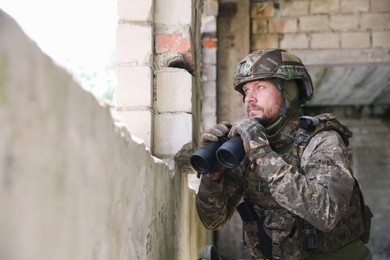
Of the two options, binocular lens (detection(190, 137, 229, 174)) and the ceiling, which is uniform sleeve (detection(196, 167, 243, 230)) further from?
the ceiling

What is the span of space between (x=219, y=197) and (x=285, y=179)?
483mm

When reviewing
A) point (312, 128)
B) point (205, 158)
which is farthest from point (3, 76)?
point (312, 128)

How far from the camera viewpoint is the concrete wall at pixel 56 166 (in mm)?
532

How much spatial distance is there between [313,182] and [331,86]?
4.95 metres

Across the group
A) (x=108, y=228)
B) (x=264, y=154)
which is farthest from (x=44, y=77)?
(x=264, y=154)

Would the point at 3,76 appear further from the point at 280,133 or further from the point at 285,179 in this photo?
the point at 280,133

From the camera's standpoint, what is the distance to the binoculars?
5.21 ft

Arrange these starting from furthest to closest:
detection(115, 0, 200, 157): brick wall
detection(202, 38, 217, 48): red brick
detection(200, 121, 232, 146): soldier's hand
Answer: detection(202, 38, 217, 48): red brick < detection(115, 0, 200, 157): brick wall < detection(200, 121, 232, 146): soldier's hand

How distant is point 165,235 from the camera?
5.68ft

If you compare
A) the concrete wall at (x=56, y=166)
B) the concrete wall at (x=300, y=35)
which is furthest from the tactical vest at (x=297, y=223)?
the concrete wall at (x=300, y=35)

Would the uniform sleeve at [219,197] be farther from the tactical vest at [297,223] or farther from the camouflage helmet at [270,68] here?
the camouflage helmet at [270,68]

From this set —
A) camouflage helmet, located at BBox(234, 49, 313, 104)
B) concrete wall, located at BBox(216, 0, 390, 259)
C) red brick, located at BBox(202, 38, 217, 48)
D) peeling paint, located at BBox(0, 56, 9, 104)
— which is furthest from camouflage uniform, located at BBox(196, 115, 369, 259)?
red brick, located at BBox(202, 38, 217, 48)

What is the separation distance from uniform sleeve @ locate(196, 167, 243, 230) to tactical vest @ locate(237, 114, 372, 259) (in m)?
0.09

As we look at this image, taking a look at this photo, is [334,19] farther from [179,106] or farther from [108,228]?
[108,228]
